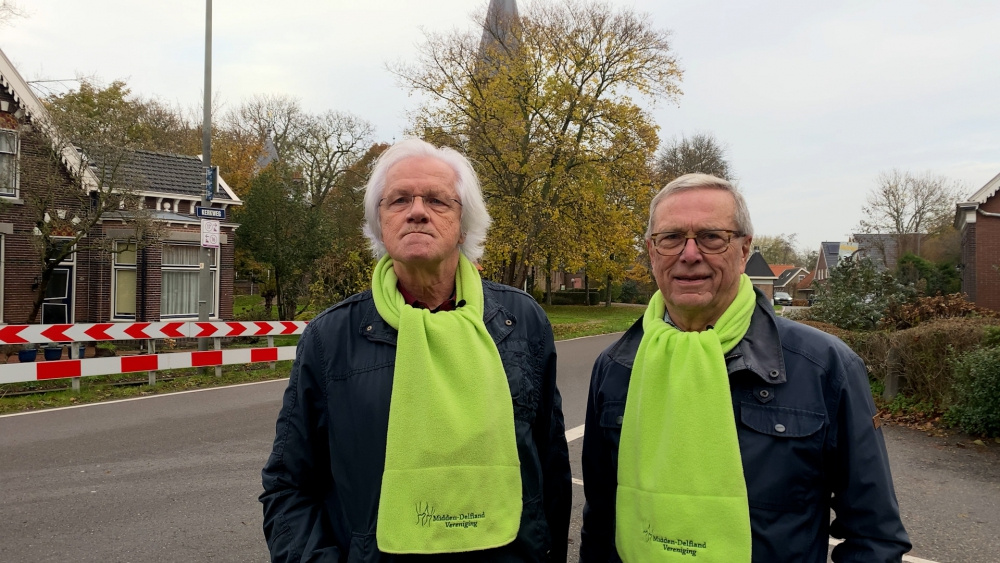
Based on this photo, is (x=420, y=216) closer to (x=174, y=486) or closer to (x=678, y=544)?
(x=678, y=544)

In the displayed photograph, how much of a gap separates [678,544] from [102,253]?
1849 cm

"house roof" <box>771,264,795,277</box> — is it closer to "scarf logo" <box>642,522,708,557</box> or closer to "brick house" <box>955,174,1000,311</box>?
"brick house" <box>955,174,1000,311</box>

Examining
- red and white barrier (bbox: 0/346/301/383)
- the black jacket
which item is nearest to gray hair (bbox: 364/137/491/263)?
the black jacket

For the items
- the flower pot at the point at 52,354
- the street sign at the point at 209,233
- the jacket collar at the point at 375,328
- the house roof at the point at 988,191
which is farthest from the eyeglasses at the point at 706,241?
the house roof at the point at 988,191

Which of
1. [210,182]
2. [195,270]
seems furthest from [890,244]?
[210,182]

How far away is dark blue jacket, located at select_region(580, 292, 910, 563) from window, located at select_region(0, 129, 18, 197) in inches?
718

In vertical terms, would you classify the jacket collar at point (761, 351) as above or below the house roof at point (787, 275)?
below

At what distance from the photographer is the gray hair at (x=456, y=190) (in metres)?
2.37

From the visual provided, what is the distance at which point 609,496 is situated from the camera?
2.38 meters

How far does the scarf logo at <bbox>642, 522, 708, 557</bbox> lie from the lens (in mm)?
1972

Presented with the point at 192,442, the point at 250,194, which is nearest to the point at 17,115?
the point at 250,194

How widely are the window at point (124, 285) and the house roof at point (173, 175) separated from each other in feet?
6.36

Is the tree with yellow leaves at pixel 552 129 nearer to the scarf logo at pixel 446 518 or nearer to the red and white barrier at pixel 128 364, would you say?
the red and white barrier at pixel 128 364

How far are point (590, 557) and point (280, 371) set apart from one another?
1234cm
